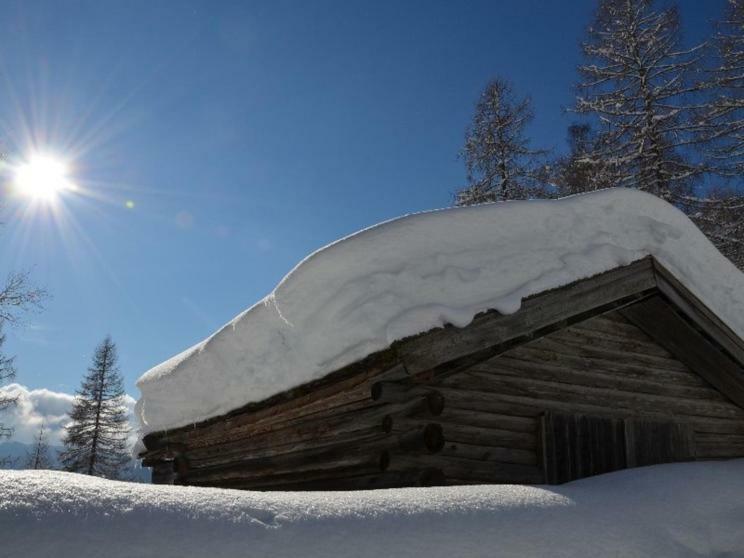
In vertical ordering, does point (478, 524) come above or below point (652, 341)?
below

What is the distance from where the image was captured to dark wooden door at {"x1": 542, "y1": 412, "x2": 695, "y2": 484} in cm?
573

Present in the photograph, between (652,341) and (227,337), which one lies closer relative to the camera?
(227,337)

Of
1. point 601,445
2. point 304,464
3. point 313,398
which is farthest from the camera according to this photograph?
point 601,445

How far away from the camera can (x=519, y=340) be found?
5695 mm

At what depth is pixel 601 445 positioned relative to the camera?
6090mm

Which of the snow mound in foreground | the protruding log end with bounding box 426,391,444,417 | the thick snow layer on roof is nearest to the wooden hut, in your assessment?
the protruding log end with bounding box 426,391,444,417

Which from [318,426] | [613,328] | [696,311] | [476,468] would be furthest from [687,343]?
[318,426]

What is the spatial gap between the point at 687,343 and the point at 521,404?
8.36ft

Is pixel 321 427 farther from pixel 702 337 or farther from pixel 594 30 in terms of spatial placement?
pixel 594 30

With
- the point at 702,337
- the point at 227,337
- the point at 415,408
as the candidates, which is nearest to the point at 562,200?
the point at 415,408

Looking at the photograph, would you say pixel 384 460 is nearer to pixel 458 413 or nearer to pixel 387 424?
pixel 387 424

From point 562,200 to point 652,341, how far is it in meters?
2.85

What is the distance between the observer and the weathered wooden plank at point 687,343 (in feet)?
21.7

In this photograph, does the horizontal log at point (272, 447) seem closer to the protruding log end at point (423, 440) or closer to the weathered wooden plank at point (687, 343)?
the protruding log end at point (423, 440)
